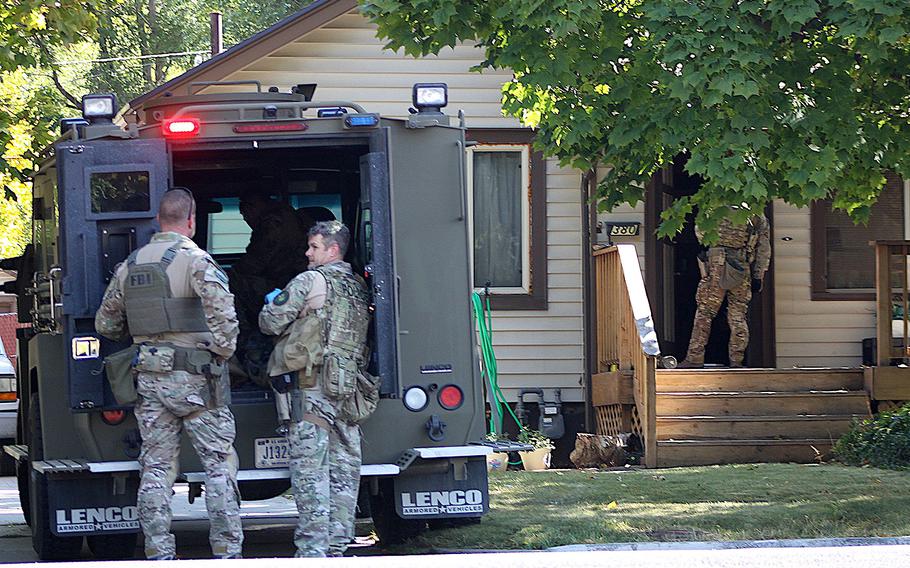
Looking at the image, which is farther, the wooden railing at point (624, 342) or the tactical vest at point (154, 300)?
the wooden railing at point (624, 342)

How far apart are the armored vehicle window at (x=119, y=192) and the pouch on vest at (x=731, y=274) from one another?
8151mm

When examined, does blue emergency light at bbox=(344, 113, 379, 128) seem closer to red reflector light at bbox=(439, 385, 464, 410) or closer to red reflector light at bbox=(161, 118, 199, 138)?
red reflector light at bbox=(161, 118, 199, 138)

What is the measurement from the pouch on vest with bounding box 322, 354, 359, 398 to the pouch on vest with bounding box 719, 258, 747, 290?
24.9 feet

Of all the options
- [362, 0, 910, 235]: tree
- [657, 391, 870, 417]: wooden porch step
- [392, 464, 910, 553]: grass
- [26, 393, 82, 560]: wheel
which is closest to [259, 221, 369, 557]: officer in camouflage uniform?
[392, 464, 910, 553]: grass

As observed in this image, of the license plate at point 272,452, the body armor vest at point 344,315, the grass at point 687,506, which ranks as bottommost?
the grass at point 687,506

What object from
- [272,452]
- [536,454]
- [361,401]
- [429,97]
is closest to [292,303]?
[361,401]

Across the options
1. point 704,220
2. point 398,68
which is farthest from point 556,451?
point 704,220

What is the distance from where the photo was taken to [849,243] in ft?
51.7

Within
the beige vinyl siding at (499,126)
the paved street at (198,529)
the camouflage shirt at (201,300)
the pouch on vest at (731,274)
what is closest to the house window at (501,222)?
the beige vinyl siding at (499,126)

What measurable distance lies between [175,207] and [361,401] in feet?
4.52

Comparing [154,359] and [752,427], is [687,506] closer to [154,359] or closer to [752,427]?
[752,427]

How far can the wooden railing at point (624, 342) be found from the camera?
13156 mm

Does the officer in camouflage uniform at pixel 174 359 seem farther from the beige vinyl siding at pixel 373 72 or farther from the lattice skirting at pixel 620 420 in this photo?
the beige vinyl siding at pixel 373 72

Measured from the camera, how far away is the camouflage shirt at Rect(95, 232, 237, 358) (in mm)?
7348
